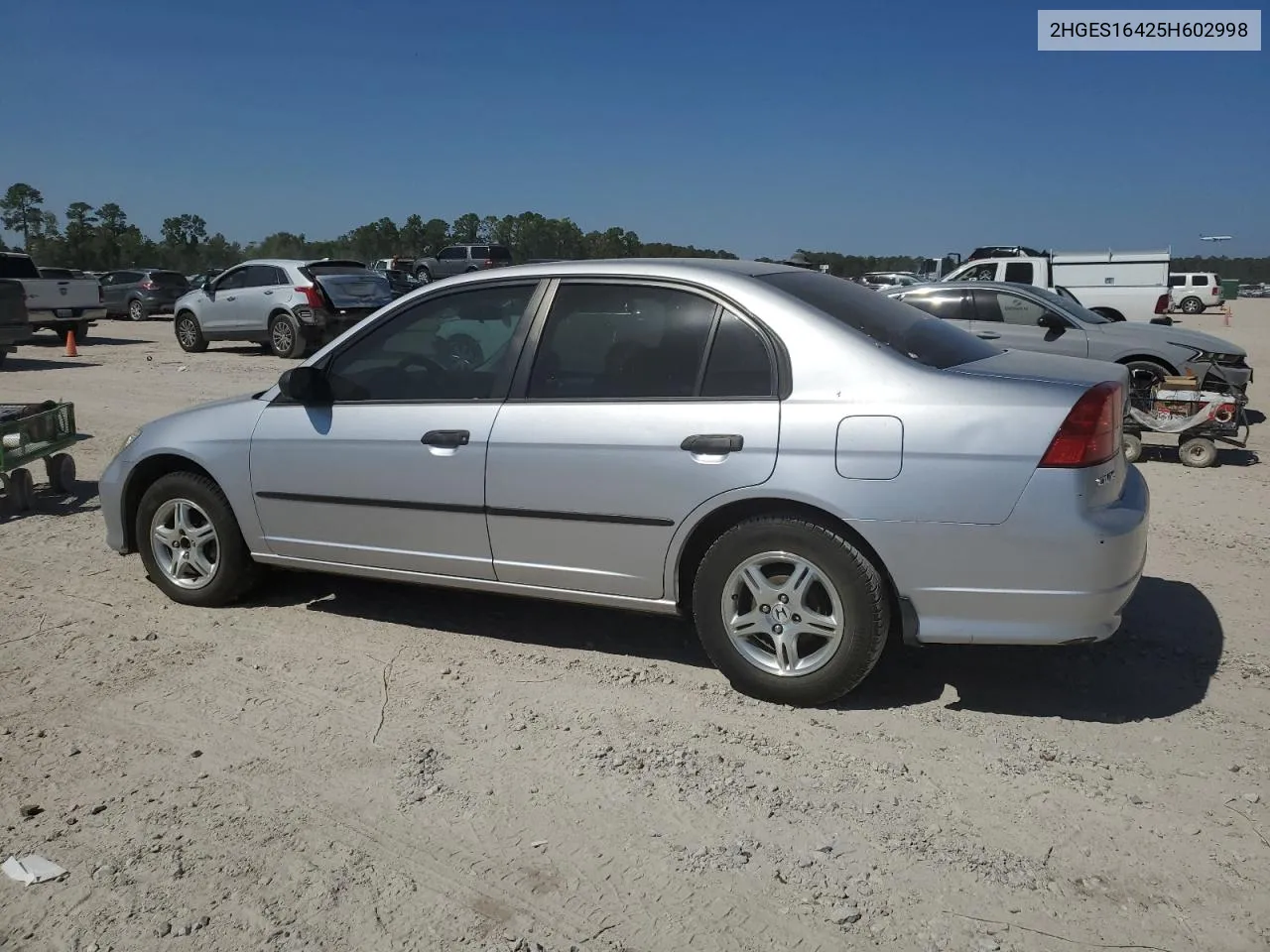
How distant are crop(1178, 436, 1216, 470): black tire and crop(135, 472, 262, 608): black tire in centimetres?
781

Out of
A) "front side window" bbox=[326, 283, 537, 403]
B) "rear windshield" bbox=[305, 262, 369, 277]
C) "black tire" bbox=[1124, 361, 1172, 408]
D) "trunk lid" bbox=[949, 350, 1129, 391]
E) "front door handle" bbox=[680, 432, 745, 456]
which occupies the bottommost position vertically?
"black tire" bbox=[1124, 361, 1172, 408]

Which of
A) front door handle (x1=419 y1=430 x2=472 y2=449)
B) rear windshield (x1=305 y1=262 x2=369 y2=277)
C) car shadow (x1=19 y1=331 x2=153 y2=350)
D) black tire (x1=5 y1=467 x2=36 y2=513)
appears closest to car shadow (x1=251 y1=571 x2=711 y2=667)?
front door handle (x1=419 y1=430 x2=472 y2=449)

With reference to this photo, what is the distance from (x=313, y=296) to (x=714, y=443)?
1524 centimetres

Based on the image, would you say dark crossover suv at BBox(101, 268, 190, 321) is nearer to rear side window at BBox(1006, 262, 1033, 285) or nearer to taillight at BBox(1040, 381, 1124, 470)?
rear side window at BBox(1006, 262, 1033, 285)

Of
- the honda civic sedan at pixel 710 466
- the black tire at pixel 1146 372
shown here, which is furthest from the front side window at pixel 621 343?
the black tire at pixel 1146 372

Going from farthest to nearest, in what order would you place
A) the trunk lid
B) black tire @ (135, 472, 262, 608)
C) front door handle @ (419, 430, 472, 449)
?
1. black tire @ (135, 472, 262, 608)
2. front door handle @ (419, 430, 472, 449)
3. the trunk lid

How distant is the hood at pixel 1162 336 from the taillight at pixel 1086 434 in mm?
7837

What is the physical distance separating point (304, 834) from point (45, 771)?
1.11 metres

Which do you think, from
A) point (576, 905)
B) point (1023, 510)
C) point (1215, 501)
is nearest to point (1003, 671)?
point (1023, 510)

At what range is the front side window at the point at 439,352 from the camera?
14.6 feet

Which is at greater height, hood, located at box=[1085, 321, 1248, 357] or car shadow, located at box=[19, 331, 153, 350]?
car shadow, located at box=[19, 331, 153, 350]

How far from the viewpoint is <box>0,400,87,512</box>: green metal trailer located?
702cm

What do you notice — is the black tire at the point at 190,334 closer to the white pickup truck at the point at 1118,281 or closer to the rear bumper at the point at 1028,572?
the white pickup truck at the point at 1118,281

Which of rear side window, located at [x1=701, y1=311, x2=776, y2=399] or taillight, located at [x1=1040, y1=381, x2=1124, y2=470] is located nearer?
taillight, located at [x1=1040, y1=381, x2=1124, y2=470]
